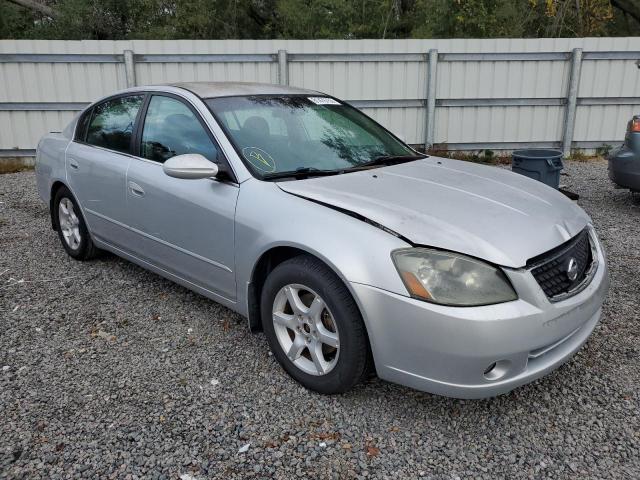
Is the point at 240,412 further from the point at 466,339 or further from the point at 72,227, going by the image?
the point at 72,227

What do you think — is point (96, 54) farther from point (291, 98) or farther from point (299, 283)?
point (299, 283)

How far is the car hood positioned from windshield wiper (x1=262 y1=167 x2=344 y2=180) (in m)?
0.10

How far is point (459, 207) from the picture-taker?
2.83m

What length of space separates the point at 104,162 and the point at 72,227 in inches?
39.4

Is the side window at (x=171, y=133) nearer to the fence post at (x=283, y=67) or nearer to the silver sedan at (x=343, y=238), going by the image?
the silver sedan at (x=343, y=238)

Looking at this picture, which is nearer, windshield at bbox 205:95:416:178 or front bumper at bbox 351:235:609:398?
front bumper at bbox 351:235:609:398

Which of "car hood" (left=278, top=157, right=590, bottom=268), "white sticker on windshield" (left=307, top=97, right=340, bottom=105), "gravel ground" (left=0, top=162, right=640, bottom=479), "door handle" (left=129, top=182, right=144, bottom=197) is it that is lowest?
"gravel ground" (left=0, top=162, right=640, bottom=479)

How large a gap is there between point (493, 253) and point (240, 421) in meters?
1.42

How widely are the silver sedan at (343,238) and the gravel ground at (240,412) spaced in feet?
0.89

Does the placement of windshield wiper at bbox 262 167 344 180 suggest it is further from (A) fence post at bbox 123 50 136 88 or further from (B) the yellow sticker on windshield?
(A) fence post at bbox 123 50 136 88

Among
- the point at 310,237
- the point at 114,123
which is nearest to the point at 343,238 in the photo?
the point at 310,237

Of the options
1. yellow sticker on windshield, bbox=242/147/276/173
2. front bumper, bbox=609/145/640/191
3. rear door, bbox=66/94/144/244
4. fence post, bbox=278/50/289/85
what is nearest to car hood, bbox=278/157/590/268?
A: yellow sticker on windshield, bbox=242/147/276/173

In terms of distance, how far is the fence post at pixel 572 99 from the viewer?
9.77 metres

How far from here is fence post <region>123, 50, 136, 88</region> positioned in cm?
931
